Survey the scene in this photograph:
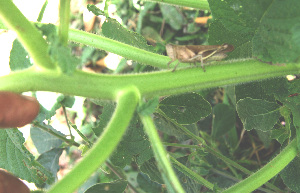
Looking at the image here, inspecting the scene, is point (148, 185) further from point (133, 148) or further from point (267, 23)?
point (267, 23)

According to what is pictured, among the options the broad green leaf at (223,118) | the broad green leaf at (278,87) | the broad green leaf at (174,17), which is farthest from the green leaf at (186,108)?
the broad green leaf at (174,17)

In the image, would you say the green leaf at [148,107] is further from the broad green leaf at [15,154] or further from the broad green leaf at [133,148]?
the broad green leaf at [15,154]

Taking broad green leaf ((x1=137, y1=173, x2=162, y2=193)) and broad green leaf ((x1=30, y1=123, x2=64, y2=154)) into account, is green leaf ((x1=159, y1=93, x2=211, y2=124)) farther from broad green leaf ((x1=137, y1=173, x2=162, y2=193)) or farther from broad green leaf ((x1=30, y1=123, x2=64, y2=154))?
broad green leaf ((x1=30, y1=123, x2=64, y2=154))

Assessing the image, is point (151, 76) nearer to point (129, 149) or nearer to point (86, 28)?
point (129, 149)

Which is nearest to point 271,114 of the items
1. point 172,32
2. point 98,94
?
point 98,94

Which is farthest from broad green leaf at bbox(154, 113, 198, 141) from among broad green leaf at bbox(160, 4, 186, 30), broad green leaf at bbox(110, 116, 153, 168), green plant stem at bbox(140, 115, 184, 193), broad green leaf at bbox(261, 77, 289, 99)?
broad green leaf at bbox(160, 4, 186, 30)
